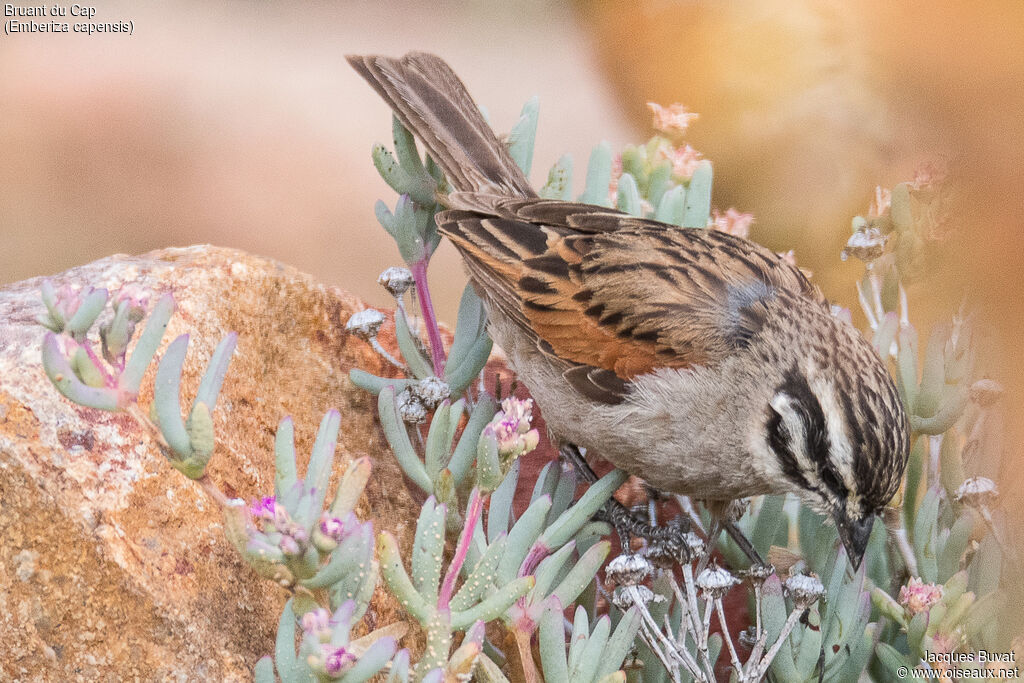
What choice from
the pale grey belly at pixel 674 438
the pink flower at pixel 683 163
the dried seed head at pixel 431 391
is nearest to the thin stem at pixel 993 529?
the pale grey belly at pixel 674 438

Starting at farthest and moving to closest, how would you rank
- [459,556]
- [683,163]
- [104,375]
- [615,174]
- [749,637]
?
[615,174], [683,163], [749,637], [459,556], [104,375]

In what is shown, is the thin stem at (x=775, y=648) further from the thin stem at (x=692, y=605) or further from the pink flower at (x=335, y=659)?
the pink flower at (x=335, y=659)

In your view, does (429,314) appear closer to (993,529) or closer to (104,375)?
(104,375)

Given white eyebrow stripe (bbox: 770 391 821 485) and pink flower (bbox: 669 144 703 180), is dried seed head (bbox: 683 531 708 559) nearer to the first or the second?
white eyebrow stripe (bbox: 770 391 821 485)

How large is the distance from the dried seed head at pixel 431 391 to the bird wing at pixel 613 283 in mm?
423

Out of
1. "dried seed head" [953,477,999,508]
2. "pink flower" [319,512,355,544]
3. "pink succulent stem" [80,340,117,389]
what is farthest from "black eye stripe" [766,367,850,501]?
"pink succulent stem" [80,340,117,389]

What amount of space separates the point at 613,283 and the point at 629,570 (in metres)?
1.08

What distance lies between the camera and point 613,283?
3.21 metres

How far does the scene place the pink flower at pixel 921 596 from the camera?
2.48 meters

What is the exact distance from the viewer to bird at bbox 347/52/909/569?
266 cm

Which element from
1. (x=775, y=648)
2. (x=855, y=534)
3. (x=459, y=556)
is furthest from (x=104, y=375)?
(x=855, y=534)

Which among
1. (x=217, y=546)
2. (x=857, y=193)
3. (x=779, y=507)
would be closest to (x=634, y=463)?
(x=779, y=507)

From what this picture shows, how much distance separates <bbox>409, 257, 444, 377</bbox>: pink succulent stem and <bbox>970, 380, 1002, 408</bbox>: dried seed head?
1518 mm

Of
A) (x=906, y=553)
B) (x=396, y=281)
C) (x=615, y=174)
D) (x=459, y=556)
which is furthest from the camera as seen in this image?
(x=615, y=174)
